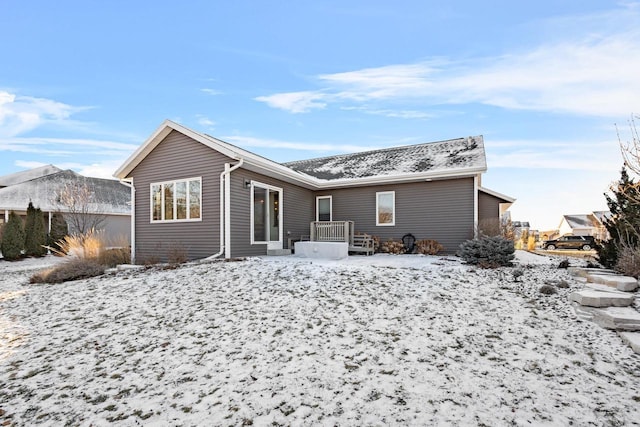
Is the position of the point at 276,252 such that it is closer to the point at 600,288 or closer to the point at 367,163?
the point at 367,163

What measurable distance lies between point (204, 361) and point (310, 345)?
1183 mm

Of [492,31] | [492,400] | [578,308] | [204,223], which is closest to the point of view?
[492,400]

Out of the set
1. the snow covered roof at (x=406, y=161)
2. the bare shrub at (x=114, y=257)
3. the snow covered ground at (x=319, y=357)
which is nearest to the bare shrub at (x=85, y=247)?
the bare shrub at (x=114, y=257)

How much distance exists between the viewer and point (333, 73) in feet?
37.4

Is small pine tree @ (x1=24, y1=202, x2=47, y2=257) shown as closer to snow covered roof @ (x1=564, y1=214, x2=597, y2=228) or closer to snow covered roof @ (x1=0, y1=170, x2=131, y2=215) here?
snow covered roof @ (x1=0, y1=170, x2=131, y2=215)

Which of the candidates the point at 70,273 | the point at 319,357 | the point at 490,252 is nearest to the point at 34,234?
the point at 70,273

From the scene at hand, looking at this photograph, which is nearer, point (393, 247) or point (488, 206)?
point (393, 247)

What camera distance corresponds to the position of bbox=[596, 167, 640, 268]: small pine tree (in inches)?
274

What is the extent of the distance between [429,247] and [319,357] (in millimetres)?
8663

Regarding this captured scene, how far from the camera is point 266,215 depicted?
11086mm

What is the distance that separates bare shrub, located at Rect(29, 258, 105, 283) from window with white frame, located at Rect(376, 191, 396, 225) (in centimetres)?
912

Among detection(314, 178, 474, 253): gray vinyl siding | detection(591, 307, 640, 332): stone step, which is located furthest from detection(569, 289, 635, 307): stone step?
detection(314, 178, 474, 253): gray vinyl siding

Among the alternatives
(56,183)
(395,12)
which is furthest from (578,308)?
(56,183)

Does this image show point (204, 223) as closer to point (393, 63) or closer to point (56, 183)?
point (393, 63)
